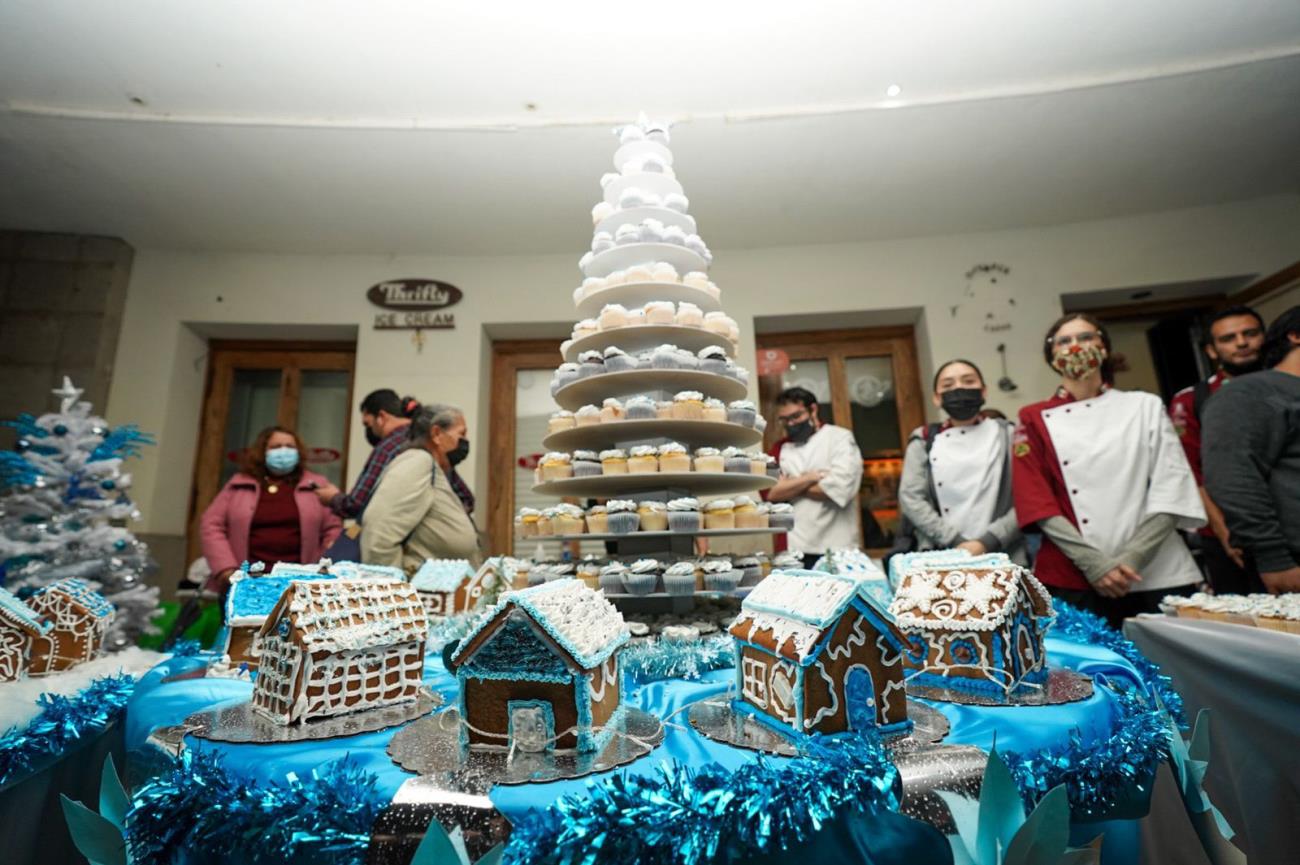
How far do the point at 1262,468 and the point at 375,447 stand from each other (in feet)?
13.6

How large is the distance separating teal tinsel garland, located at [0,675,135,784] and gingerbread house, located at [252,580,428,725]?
47 cm

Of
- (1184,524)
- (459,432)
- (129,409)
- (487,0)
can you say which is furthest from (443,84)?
(1184,524)

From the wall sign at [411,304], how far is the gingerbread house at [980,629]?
512cm

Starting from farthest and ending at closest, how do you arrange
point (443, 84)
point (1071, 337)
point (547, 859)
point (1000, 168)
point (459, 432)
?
1. point (1000, 168)
2. point (443, 84)
3. point (459, 432)
4. point (1071, 337)
5. point (547, 859)

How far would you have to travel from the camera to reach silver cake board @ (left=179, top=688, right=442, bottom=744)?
1054 mm

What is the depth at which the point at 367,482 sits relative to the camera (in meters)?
3.29

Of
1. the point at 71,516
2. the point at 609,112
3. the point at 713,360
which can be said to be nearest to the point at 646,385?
the point at 713,360

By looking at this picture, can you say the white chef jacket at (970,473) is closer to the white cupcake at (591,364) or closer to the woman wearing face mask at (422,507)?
the white cupcake at (591,364)

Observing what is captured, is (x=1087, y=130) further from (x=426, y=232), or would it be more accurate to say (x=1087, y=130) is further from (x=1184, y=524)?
(x=426, y=232)

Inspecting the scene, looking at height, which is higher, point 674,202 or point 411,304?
point 411,304

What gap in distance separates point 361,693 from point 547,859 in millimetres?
683

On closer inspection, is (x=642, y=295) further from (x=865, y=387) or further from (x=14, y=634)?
(x=865, y=387)

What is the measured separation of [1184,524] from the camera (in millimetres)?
2229

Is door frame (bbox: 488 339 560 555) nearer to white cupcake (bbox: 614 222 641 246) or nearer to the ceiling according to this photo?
the ceiling
